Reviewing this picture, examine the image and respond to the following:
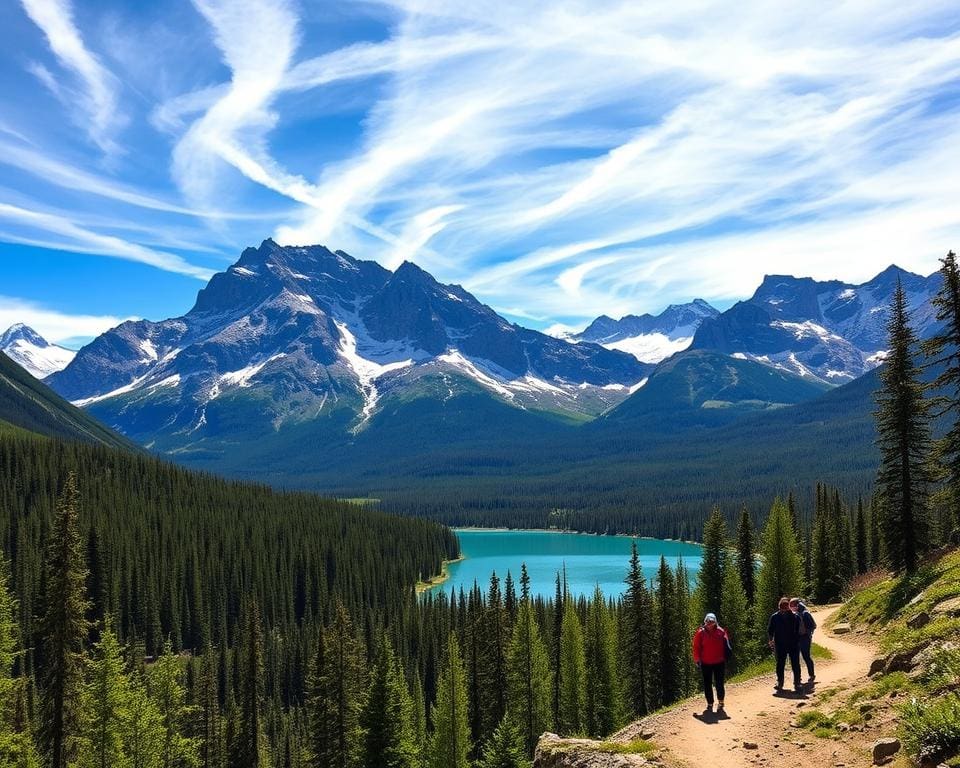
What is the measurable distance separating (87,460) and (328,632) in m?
130

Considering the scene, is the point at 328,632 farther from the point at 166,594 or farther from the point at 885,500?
the point at 166,594

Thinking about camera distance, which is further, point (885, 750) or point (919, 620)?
point (919, 620)

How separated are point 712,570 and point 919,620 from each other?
41660 mm

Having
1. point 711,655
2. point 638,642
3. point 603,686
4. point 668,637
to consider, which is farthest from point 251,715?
point 711,655

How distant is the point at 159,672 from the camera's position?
57.2 m

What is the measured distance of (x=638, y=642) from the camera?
67.0 m

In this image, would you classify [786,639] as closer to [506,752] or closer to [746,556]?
[506,752]

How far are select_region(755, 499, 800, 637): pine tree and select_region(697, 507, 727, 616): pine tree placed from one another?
3.71m

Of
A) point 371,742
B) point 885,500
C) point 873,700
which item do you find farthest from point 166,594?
point 873,700

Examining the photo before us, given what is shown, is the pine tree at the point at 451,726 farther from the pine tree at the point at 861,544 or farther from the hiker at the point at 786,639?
the pine tree at the point at 861,544

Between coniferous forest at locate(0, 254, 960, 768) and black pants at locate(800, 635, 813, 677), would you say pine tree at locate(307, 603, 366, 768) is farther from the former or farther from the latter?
black pants at locate(800, 635, 813, 677)

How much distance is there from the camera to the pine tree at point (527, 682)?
2616 inches

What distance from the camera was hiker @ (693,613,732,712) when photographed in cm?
2261

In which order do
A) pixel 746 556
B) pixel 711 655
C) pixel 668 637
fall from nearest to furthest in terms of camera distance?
pixel 711 655, pixel 668 637, pixel 746 556
